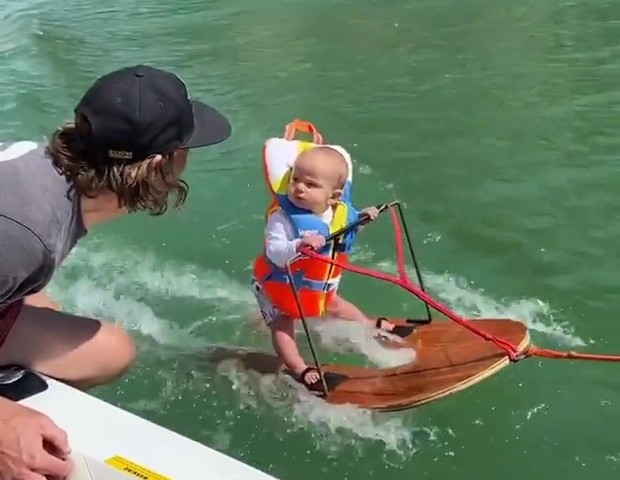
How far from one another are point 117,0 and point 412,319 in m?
7.86

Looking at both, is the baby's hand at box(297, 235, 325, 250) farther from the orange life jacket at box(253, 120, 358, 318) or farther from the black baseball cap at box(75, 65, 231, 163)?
the black baseball cap at box(75, 65, 231, 163)

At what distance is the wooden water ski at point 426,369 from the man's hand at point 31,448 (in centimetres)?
150

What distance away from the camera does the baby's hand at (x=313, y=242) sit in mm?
3566

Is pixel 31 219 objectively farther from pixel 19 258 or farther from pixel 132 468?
pixel 132 468

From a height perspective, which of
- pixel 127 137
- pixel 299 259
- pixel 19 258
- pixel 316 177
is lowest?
pixel 299 259

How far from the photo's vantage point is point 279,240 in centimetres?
374

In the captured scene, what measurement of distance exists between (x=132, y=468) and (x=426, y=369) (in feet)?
5.31

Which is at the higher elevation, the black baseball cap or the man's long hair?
the black baseball cap

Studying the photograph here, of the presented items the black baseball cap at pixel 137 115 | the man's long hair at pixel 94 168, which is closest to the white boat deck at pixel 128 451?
the man's long hair at pixel 94 168

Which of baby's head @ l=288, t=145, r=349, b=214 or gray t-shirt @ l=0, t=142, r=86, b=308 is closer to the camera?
gray t-shirt @ l=0, t=142, r=86, b=308

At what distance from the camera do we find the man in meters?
2.23

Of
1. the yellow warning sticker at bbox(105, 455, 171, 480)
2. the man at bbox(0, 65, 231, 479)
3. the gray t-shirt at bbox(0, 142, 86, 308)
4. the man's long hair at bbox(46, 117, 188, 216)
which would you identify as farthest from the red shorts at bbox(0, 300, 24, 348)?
the yellow warning sticker at bbox(105, 455, 171, 480)

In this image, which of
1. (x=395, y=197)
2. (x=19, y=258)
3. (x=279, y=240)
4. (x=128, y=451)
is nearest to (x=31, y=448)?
(x=128, y=451)

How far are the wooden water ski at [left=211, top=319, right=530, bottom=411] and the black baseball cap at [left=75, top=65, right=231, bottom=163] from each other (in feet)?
4.35
